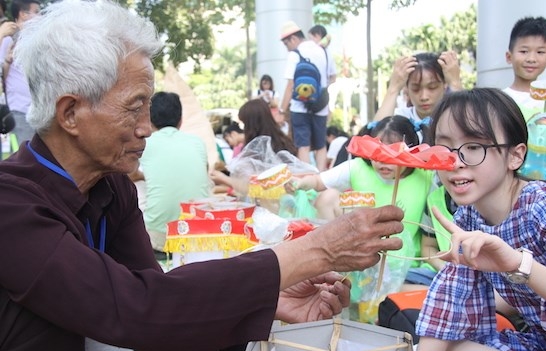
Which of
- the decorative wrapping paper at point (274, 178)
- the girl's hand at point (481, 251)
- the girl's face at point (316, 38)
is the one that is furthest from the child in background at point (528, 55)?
the girl's face at point (316, 38)

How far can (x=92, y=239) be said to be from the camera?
1.55 meters

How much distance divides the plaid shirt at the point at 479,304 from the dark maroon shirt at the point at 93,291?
0.76m

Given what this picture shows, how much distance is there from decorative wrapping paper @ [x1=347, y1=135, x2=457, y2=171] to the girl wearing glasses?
15.7 inches

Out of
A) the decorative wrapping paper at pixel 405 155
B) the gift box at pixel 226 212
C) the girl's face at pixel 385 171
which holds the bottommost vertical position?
the gift box at pixel 226 212

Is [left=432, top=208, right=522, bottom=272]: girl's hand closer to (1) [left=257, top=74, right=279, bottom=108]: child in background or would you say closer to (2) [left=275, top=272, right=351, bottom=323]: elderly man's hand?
(2) [left=275, top=272, right=351, bottom=323]: elderly man's hand

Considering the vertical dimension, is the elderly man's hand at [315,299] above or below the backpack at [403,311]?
above

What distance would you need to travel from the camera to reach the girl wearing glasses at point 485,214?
1.71 metres

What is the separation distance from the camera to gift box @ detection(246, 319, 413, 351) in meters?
1.47

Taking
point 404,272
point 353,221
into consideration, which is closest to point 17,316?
point 353,221

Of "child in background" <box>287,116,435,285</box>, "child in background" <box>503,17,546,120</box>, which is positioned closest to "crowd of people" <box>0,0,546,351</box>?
"child in background" <box>287,116,435,285</box>

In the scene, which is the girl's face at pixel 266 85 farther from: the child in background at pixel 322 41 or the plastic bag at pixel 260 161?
the plastic bag at pixel 260 161

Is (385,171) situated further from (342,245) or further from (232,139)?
(232,139)

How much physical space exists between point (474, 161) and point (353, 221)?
0.60 m

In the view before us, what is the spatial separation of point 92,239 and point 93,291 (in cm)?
38
